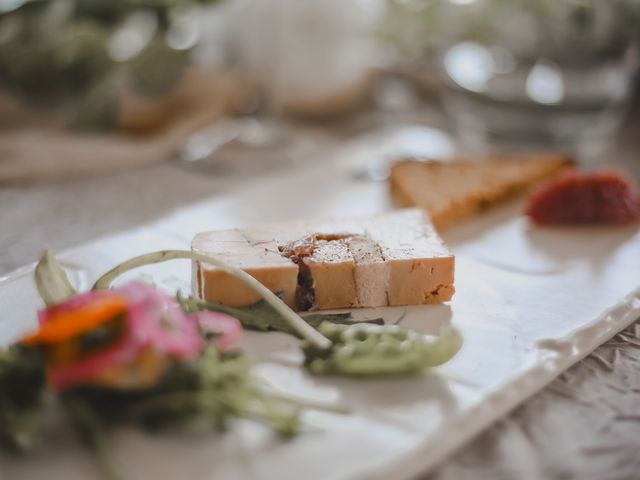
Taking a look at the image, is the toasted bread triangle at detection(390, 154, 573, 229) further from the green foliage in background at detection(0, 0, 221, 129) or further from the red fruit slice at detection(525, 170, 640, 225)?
the green foliage in background at detection(0, 0, 221, 129)

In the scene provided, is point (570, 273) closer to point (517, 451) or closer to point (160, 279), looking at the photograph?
point (517, 451)

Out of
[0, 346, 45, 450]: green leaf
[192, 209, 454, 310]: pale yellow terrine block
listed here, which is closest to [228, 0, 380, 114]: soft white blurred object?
[192, 209, 454, 310]: pale yellow terrine block

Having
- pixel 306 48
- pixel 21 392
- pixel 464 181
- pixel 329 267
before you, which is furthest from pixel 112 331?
pixel 306 48

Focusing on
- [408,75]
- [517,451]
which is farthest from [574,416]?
[408,75]

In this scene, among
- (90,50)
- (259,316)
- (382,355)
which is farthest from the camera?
(90,50)

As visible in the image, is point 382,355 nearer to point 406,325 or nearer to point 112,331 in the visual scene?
point 406,325

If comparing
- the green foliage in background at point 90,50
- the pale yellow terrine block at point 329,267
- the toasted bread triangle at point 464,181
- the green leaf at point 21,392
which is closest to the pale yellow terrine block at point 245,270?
the pale yellow terrine block at point 329,267
